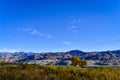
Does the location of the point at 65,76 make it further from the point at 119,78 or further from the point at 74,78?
the point at 119,78

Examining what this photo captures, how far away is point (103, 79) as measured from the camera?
46.7 ft

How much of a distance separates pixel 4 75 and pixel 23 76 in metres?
1.31

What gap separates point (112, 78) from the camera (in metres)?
14.8

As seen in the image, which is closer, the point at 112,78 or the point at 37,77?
the point at 37,77

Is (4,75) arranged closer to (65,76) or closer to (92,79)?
(65,76)

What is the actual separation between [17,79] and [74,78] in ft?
11.0

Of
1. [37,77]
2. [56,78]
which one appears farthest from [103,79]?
[37,77]

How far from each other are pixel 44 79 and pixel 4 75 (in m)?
2.77

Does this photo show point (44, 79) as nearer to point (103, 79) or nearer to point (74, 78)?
point (74, 78)

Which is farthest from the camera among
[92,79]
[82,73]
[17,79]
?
[82,73]

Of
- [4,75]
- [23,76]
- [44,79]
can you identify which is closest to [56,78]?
[44,79]

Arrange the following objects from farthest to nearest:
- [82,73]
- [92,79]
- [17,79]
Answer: [82,73]
[92,79]
[17,79]

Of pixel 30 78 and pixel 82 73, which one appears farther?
pixel 82 73

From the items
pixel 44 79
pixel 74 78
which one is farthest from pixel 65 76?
pixel 44 79
